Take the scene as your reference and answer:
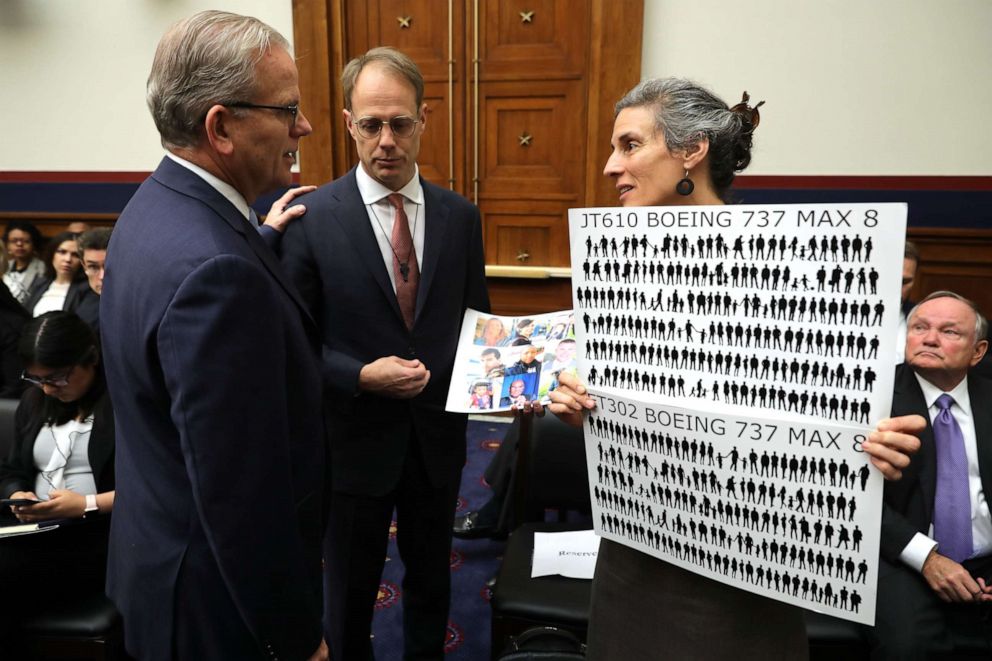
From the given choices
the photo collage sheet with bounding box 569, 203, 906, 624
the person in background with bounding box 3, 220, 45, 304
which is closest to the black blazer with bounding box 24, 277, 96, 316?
the person in background with bounding box 3, 220, 45, 304

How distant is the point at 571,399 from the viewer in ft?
3.70

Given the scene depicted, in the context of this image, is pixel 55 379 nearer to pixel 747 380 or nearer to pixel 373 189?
pixel 373 189

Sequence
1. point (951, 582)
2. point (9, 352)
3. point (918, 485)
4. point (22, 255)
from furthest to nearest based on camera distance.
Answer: point (22, 255), point (9, 352), point (918, 485), point (951, 582)

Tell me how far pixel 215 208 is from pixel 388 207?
792 mm

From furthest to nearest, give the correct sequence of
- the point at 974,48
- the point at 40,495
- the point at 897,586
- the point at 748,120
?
the point at 974,48, the point at 40,495, the point at 897,586, the point at 748,120

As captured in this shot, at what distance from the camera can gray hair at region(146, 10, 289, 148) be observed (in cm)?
101

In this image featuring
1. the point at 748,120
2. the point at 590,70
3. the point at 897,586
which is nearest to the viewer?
the point at 748,120

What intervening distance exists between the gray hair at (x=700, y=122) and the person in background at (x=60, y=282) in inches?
138

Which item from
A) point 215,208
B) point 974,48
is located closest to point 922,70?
point 974,48

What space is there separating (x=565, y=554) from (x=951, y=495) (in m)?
1.15

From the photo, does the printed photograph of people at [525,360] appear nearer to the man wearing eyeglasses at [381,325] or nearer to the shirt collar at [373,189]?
the man wearing eyeglasses at [381,325]

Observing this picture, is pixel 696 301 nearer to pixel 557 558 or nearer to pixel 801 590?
pixel 801 590

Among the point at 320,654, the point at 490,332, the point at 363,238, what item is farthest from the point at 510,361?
the point at 320,654

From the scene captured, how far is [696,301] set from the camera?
0.99 metres
